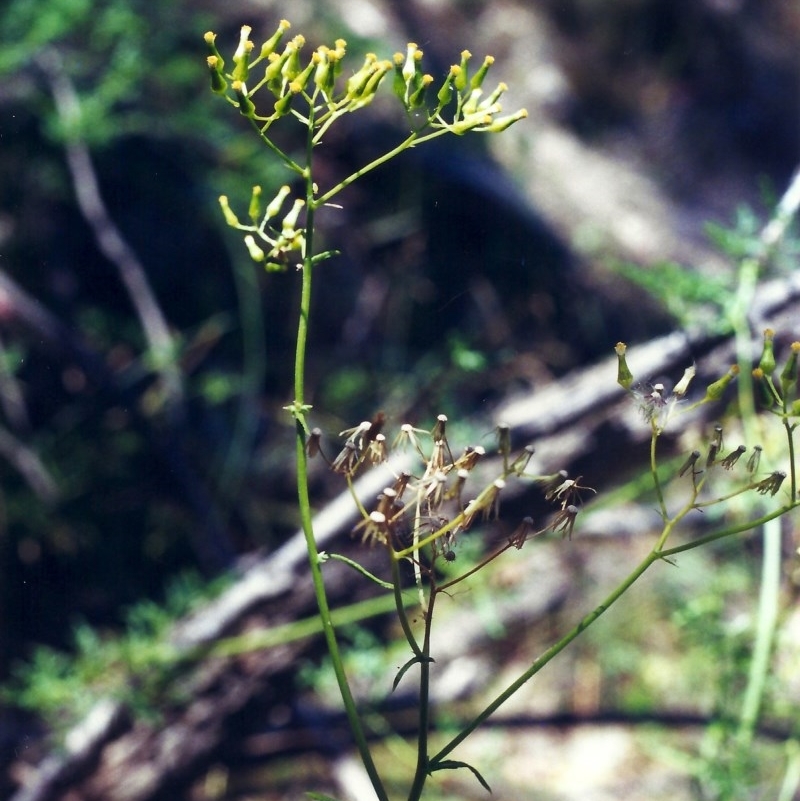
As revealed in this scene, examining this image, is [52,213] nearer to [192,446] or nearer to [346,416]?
[192,446]

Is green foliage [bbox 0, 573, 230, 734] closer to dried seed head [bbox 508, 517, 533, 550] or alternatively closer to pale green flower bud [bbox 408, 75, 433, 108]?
dried seed head [bbox 508, 517, 533, 550]

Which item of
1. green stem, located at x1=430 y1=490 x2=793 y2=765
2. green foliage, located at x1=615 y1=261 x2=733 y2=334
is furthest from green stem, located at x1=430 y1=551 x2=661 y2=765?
green foliage, located at x1=615 y1=261 x2=733 y2=334

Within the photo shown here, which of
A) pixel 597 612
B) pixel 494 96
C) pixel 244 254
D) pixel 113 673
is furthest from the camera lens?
pixel 244 254

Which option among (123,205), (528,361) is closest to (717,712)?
(528,361)

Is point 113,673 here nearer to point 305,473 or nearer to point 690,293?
point 305,473

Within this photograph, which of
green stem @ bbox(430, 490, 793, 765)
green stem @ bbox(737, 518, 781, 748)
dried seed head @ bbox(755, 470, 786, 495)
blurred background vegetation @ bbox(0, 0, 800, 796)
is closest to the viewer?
green stem @ bbox(430, 490, 793, 765)

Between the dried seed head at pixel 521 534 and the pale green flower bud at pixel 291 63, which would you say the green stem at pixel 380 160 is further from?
the dried seed head at pixel 521 534

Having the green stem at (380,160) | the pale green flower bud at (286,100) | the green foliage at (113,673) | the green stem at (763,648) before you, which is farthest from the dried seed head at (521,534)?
the green foliage at (113,673)

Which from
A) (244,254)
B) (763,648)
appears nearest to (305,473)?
(763,648)

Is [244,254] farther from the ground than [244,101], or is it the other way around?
[244,254]
